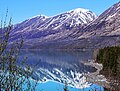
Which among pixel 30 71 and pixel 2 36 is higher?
pixel 2 36

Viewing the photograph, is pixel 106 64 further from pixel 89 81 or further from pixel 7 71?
pixel 7 71

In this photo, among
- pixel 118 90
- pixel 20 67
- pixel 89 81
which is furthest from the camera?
pixel 89 81

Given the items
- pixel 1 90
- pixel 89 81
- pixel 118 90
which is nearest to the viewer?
pixel 1 90

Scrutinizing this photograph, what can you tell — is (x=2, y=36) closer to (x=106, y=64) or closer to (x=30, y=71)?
(x=30, y=71)

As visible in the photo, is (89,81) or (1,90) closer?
(1,90)

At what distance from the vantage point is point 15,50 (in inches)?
304

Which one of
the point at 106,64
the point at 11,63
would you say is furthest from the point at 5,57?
the point at 106,64

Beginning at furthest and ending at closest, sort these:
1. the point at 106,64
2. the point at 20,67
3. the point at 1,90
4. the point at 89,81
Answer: the point at 106,64, the point at 89,81, the point at 20,67, the point at 1,90

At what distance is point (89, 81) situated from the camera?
56094 millimetres

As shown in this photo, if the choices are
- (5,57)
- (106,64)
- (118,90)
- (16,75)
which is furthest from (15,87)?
(106,64)

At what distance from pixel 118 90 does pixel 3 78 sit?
17.7ft

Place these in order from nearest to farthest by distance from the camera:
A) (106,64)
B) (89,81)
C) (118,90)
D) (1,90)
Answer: (1,90) < (118,90) < (89,81) < (106,64)

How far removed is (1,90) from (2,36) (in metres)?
1.50

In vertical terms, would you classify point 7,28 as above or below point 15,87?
above
